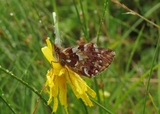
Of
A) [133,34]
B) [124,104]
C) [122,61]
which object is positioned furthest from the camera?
[133,34]

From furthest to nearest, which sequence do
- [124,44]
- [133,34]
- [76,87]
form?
[133,34]
[124,44]
[76,87]

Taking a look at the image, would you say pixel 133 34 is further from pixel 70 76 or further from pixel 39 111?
pixel 70 76

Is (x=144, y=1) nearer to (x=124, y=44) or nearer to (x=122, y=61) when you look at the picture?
(x=124, y=44)

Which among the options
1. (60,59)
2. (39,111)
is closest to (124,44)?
(39,111)

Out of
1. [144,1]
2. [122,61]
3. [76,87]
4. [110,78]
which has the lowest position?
[76,87]

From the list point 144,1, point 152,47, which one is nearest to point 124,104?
point 152,47

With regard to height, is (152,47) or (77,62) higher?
(152,47)

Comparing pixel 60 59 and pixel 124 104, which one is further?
pixel 124 104
